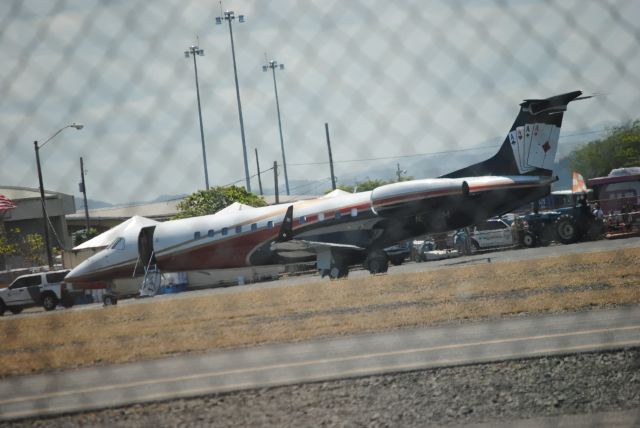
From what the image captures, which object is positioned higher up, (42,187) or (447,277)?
(42,187)

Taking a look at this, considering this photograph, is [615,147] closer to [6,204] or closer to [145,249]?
[6,204]

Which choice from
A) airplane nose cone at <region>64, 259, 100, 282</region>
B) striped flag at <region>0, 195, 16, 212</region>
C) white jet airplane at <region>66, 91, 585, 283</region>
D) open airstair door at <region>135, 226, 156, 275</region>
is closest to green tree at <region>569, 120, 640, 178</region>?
striped flag at <region>0, 195, 16, 212</region>

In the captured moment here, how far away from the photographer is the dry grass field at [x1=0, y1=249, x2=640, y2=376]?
12.6 metres

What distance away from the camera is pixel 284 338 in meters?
12.4

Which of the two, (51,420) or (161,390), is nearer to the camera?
(51,420)

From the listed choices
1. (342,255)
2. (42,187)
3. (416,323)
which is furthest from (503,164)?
(42,187)

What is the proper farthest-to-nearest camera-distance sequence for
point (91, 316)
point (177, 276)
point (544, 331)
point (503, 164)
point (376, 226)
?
point (177, 276), point (376, 226), point (503, 164), point (91, 316), point (544, 331)

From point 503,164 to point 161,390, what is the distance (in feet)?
49.8

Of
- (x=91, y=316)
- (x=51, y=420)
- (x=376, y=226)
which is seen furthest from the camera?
(x=376, y=226)

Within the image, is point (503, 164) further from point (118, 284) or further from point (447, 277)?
point (118, 284)

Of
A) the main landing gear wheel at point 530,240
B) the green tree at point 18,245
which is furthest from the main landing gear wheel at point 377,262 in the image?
the green tree at point 18,245

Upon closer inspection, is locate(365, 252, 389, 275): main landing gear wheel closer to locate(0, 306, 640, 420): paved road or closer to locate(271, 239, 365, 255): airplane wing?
locate(271, 239, 365, 255): airplane wing

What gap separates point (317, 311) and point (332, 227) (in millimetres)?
10227

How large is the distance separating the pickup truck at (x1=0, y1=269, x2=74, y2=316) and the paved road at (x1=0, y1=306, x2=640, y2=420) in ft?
62.4
